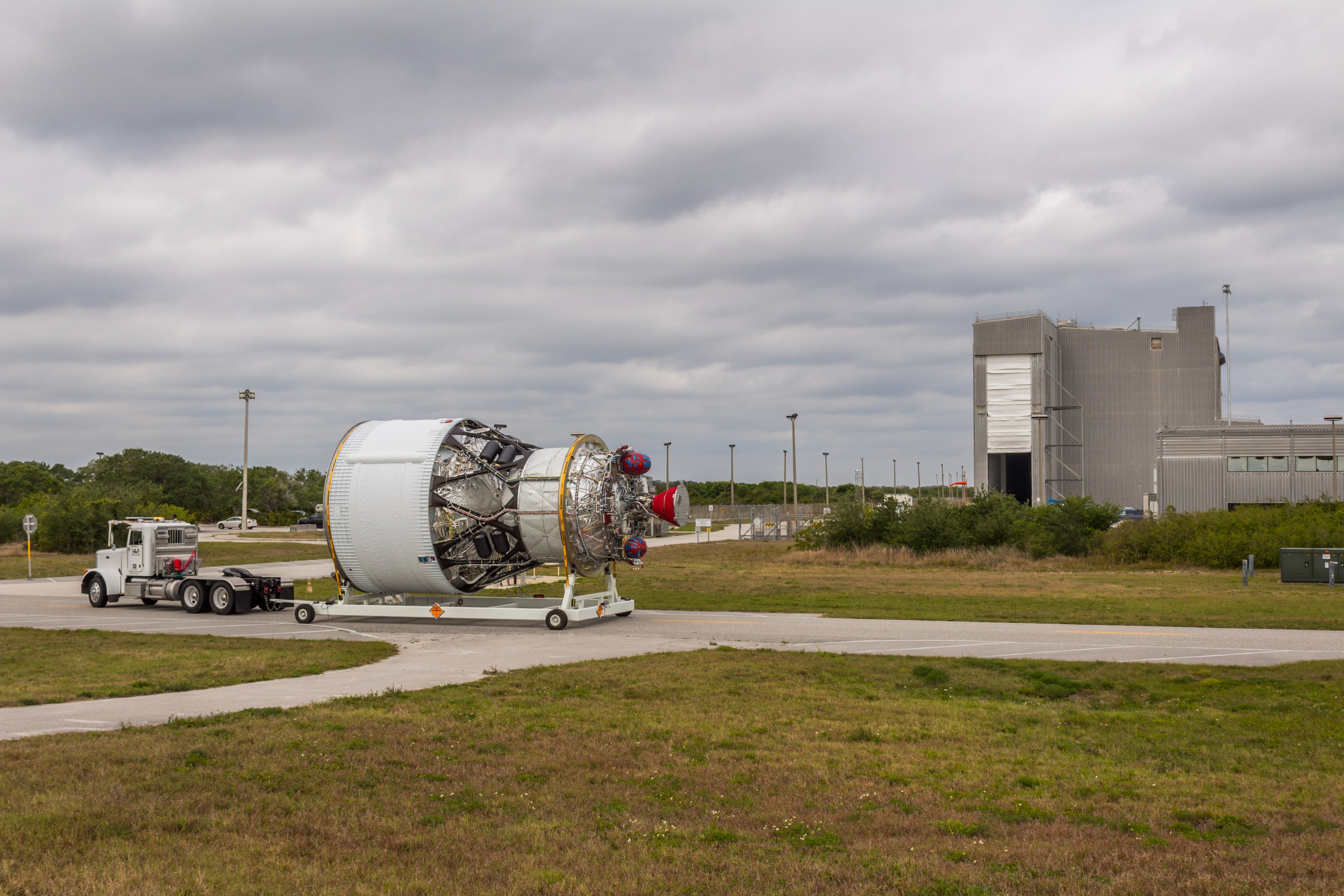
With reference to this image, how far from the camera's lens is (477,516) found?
2597 cm

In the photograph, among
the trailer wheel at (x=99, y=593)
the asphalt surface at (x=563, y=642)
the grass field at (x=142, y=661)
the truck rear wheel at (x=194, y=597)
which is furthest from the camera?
the trailer wheel at (x=99, y=593)

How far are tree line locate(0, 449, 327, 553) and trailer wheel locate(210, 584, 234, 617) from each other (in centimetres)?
2541

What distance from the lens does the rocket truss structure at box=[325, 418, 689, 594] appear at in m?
25.6

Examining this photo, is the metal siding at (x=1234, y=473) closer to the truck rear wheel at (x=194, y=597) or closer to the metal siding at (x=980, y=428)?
the metal siding at (x=980, y=428)

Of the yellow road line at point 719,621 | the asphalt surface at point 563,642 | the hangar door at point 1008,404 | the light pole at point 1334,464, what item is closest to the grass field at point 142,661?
the asphalt surface at point 563,642

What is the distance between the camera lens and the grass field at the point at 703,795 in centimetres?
714

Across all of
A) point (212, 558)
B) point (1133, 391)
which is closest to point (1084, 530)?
point (212, 558)

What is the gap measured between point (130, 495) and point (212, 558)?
58.7ft

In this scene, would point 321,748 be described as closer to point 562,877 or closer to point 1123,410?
point 562,877

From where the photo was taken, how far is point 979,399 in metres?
89.0

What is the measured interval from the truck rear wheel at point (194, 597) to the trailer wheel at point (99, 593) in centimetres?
338

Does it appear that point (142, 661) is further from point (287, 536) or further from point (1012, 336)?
point (1012, 336)

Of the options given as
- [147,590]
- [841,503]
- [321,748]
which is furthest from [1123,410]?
[321,748]

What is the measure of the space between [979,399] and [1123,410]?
51.0 feet
